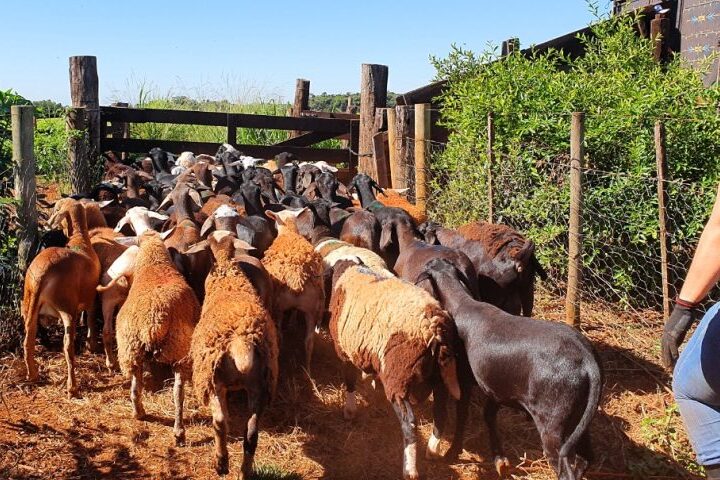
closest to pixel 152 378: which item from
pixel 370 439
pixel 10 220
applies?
pixel 370 439

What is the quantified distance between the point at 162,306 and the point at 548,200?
4457 millimetres

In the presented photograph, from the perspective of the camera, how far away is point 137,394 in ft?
17.1

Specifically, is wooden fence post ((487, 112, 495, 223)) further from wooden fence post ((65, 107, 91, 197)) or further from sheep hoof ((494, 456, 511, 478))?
wooden fence post ((65, 107, 91, 197))

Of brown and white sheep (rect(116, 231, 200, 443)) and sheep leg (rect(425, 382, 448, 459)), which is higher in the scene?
brown and white sheep (rect(116, 231, 200, 443))

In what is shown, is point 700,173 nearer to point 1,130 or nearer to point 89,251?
point 89,251

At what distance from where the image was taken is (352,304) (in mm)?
5195

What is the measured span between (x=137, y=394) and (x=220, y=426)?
116 cm

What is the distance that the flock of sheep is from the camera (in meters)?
4.19

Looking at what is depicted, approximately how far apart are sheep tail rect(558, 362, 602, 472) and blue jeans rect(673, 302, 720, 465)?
1.14m

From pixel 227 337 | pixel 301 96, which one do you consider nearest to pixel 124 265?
pixel 227 337

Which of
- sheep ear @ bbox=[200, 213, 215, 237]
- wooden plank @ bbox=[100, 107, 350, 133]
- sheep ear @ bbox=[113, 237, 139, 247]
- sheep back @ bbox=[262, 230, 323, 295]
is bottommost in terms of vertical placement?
sheep back @ bbox=[262, 230, 323, 295]

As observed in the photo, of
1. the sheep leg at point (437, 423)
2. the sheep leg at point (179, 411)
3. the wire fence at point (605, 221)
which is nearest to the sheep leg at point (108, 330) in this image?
the sheep leg at point (179, 411)

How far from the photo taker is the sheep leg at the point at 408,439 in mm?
4316

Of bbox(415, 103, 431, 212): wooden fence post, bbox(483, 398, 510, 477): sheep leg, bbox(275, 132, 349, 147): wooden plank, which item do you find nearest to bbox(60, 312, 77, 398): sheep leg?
bbox(483, 398, 510, 477): sheep leg
